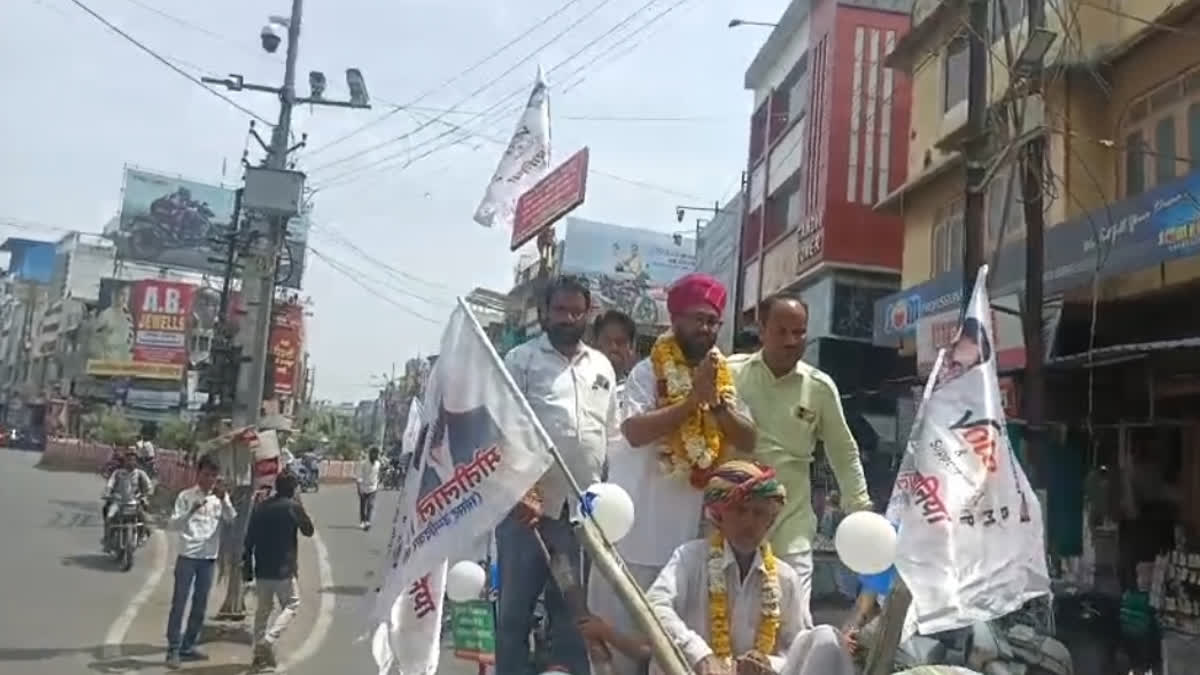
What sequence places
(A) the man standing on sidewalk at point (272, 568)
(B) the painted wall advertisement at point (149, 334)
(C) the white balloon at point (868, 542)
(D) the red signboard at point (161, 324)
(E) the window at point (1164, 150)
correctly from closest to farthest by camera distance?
1. (C) the white balloon at point (868, 542)
2. (A) the man standing on sidewalk at point (272, 568)
3. (E) the window at point (1164, 150)
4. (B) the painted wall advertisement at point (149, 334)
5. (D) the red signboard at point (161, 324)

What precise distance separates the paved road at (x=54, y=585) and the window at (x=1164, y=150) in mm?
10629

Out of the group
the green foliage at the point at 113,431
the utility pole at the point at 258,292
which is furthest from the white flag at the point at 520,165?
the green foliage at the point at 113,431

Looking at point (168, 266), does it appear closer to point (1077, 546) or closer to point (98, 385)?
point (98, 385)

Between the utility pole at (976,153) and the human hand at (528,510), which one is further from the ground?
the utility pole at (976,153)

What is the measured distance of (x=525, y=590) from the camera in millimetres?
3857

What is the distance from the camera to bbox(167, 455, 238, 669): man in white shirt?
28.9 feet

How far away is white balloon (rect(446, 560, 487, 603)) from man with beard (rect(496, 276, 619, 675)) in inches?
10.4

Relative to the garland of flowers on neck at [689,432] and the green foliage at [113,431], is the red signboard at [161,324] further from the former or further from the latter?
the garland of flowers on neck at [689,432]

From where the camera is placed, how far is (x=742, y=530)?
10.1ft

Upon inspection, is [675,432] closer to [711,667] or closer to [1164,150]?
[711,667]

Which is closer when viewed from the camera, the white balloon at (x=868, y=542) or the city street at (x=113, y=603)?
the white balloon at (x=868, y=542)

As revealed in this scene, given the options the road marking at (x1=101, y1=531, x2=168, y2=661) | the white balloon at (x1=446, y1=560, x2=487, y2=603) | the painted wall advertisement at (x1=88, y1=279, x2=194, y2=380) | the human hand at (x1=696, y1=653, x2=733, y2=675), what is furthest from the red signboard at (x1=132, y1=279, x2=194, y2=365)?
the human hand at (x1=696, y1=653, x2=733, y2=675)

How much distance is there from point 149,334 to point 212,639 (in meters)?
47.3

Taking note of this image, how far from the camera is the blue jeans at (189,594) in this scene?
28.9 feet
